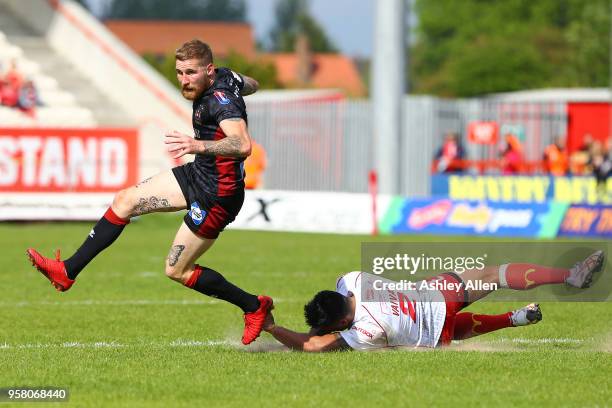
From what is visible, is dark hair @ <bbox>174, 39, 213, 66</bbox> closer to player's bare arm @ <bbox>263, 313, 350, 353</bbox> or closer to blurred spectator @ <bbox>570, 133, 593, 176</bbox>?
player's bare arm @ <bbox>263, 313, 350, 353</bbox>

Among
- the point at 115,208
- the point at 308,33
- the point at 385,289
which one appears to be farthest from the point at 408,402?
the point at 308,33

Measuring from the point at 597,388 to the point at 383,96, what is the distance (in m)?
19.7

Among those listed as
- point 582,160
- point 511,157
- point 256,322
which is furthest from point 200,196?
point 582,160

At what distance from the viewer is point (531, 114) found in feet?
103

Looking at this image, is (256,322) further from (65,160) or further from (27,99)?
(27,99)

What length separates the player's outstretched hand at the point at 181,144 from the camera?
8117mm

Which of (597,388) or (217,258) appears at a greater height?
(597,388)

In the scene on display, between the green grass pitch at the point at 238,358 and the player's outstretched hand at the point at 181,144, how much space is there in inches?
54.2

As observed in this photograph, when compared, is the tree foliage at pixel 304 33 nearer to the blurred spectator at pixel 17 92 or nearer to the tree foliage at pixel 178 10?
the tree foliage at pixel 178 10

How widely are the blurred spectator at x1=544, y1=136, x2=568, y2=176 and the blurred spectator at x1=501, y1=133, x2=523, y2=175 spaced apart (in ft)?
2.22

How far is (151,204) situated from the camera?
356 inches

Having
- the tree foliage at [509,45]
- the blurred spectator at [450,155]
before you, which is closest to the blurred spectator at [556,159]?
the blurred spectator at [450,155]

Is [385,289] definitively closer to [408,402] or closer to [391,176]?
[408,402]

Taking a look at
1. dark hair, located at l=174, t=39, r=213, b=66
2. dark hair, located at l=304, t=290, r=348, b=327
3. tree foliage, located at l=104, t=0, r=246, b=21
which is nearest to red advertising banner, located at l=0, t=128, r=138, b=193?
dark hair, located at l=174, t=39, r=213, b=66
